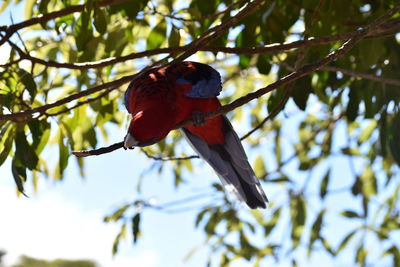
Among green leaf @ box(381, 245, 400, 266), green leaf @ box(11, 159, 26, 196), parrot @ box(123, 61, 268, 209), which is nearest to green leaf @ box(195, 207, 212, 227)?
green leaf @ box(381, 245, 400, 266)

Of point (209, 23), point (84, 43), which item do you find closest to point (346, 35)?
point (209, 23)

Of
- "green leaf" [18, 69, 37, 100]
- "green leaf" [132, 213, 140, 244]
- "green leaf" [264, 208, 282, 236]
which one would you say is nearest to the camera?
"green leaf" [18, 69, 37, 100]

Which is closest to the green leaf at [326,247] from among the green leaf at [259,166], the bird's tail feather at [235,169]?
the green leaf at [259,166]

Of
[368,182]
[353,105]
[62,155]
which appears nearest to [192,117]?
[62,155]

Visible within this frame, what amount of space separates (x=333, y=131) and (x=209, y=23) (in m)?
2.15

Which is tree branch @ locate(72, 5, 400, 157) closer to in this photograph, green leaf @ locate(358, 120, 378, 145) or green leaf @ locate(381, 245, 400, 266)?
green leaf @ locate(358, 120, 378, 145)

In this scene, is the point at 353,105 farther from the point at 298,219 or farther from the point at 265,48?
the point at 298,219

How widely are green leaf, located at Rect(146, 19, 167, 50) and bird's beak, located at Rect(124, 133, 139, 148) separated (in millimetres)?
1106

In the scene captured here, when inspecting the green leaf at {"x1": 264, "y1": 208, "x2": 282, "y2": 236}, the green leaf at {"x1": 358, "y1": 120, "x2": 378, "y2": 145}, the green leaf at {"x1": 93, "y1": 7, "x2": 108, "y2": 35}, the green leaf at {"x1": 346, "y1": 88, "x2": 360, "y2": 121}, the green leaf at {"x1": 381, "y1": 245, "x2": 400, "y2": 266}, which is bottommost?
the green leaf at {"x1": 381, "y1": 245, "x2": 400, "y2": 266}

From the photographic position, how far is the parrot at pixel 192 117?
2.68m

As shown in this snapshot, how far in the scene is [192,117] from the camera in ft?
10.1

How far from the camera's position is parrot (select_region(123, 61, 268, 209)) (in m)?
2.68

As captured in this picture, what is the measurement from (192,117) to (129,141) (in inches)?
22.8

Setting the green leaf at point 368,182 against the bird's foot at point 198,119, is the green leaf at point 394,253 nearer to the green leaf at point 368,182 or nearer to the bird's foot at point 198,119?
the green leaf at point 368,182
